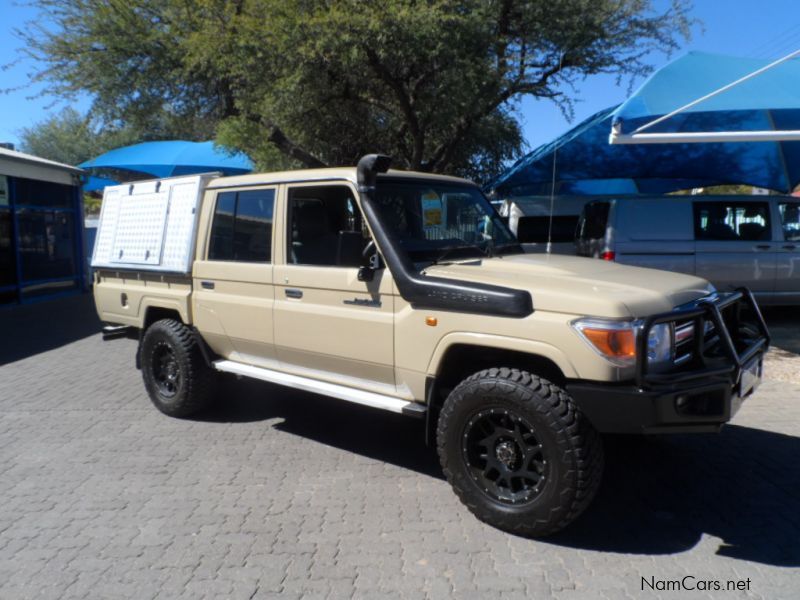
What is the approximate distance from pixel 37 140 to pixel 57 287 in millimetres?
22009

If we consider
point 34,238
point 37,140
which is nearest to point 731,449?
point 34,238

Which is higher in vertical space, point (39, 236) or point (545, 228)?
point (545, 228)

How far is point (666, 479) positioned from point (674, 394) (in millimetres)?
1434

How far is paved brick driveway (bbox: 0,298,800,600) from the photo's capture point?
322 centimetres

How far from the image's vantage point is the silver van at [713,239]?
9.37 meters

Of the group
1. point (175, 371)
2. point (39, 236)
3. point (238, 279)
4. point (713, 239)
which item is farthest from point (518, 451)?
point (39, 236)

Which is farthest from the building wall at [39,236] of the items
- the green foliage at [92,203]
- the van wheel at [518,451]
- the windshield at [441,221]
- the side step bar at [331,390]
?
the green foliage at [92,203]

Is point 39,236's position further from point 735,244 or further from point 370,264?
point 735,244

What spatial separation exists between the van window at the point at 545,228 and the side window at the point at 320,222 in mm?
7366

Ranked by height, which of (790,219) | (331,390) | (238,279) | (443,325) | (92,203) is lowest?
(331,390)

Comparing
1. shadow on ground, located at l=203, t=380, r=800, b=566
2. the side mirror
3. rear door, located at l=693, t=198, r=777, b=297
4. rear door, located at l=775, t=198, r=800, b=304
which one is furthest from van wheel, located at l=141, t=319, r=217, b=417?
rear door, located at l=775, t=198, r=800, b=304

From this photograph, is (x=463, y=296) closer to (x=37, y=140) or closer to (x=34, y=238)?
(x=34, y=238)

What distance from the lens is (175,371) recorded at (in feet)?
18.7

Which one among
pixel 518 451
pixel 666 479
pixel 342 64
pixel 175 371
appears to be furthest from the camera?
pixel 342 64
